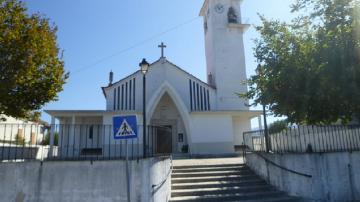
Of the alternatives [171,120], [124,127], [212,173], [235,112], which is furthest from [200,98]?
[124,127]

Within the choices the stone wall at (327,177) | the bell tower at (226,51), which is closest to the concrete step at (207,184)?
the stone wall at (327,177)

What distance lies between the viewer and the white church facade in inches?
855

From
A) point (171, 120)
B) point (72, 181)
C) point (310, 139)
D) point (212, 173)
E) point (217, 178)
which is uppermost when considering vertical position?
point (171, 120)

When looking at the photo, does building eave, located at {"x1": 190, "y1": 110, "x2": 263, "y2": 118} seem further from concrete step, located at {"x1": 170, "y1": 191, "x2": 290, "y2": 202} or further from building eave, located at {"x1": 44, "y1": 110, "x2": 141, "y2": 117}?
concrete step, located at {"x1": 170, "y1": 191, "x2": 290, "y2": 202}

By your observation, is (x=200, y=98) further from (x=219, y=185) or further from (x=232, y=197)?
(x=232, y=197)

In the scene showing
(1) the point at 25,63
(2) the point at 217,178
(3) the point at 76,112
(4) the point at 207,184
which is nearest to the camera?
(1) the point at 25,63

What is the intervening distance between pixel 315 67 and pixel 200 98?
597 inches

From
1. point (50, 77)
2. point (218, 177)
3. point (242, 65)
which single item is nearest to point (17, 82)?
point (50, 77)

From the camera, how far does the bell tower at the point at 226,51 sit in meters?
25.4

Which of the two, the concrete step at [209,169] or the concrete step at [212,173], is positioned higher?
the concrete step at [209,169]

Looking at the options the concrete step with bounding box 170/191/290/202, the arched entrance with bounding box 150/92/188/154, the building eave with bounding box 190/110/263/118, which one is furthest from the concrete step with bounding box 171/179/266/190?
the arched entrance with bounding box 150/92/188/154

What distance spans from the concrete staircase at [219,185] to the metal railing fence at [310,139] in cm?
145

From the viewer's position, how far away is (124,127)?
6.72 meters

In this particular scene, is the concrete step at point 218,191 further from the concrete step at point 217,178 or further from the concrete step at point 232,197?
the concrete step at point 217,178
